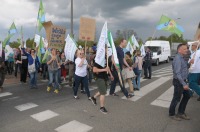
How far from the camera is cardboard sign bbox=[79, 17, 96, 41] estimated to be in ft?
31.9

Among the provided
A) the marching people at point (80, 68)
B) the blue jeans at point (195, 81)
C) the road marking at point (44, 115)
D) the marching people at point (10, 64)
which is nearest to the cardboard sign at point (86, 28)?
the marching people at point (80, 68)

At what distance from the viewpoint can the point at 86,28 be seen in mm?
9820

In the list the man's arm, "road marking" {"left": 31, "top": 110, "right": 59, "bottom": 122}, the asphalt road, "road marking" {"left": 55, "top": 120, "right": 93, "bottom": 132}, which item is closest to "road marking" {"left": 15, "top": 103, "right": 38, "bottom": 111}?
the asphalt road

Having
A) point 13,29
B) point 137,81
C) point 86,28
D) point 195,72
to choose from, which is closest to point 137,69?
point 137,81

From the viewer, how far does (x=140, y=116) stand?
554cm

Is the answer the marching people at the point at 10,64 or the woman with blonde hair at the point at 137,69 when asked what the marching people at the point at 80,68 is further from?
the marching people at the point at 10,64

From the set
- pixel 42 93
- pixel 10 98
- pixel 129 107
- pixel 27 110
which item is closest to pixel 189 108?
pixel 129 107

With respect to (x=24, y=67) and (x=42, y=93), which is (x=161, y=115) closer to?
(x=42, y=93)

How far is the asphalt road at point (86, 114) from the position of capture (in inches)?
189

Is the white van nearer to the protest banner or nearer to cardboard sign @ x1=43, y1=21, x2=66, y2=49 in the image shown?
the protest banner

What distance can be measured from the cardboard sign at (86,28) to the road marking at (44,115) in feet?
15.0

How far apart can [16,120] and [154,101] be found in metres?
4.09

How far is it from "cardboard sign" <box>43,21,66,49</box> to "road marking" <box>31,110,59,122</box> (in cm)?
460

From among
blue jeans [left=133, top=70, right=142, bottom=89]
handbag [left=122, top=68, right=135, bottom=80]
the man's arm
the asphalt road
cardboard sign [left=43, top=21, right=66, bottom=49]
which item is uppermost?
cardboard sign [left=43, top=21, right=66, bottom=49]
